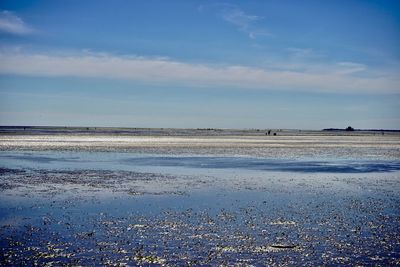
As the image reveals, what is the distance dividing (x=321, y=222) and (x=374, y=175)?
18.3 metres

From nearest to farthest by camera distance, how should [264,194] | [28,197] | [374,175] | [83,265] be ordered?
[83,265] → [28,197] → [264,194] → [374,175]

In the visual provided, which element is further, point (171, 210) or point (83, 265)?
point (171, 210)

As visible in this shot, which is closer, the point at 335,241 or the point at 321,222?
the point at 335,241

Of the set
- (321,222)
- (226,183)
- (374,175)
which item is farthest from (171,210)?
(374,175)

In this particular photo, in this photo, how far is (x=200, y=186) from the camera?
84.8ft

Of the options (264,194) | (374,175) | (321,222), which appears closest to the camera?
(321,222)

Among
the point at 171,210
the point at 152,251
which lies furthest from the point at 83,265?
the point at 171,210

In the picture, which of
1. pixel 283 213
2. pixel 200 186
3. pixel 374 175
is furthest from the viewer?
pixel 374 175

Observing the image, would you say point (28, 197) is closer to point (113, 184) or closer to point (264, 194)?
point (113, 184)

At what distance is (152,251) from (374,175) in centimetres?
2483

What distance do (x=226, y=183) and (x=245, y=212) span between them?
907 cm

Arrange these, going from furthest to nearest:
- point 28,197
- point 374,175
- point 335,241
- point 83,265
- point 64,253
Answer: point 374,175
point 28,197
point 335,241
point 64,253
point 83,265

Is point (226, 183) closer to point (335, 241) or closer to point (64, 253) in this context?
point (335, 241)

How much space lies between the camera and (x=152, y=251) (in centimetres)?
1253
